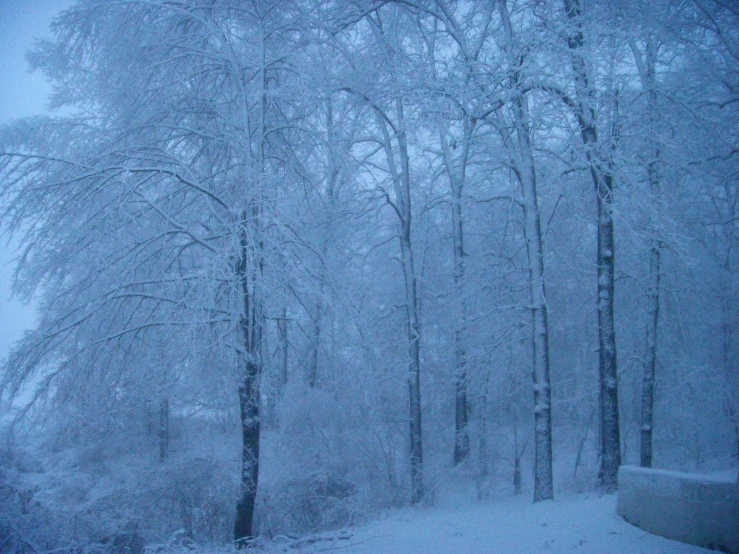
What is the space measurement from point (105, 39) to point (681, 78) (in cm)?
1138

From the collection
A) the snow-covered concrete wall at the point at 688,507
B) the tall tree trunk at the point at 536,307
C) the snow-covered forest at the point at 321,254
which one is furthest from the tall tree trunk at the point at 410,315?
the snow-covered concrete wall at the point at 688,507

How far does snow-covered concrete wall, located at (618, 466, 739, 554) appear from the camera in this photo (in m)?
4.01

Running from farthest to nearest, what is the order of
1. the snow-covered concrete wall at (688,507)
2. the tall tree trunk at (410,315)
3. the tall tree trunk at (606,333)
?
the tall tree trunk at (410,315)
the tall tree trunk at (606,333)
the snow-covered concrete wall at (688,507)

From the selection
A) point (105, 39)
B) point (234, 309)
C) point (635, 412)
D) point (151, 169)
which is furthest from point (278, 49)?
point (635, 412)

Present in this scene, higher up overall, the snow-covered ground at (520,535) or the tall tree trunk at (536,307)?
the tall tree trunk at (536,307)

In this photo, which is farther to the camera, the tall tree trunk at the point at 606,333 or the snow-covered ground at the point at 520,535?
the tall tree trunk at the point at 606,333

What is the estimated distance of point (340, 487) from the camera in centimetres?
948

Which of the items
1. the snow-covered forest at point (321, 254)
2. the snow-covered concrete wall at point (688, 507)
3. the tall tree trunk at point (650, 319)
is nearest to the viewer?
the snow-covered concrete wall at point (688, 507)

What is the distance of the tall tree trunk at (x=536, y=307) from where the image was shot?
8117 mm

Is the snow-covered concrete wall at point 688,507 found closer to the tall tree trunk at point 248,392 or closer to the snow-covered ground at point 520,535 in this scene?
the snow-covered ground at point 520,535

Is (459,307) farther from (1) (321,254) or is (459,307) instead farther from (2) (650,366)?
(2) (650,366)

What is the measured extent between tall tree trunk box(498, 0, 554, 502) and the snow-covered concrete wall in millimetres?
3272

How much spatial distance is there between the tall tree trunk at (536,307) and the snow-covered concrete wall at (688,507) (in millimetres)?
3272

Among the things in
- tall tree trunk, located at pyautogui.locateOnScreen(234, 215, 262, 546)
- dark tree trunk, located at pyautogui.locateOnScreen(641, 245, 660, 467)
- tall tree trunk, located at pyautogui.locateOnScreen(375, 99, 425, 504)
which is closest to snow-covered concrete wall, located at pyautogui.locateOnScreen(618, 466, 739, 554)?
tall tree trunk, located at pyautogui.locateOnScreen(234, 215, 262, 546)
